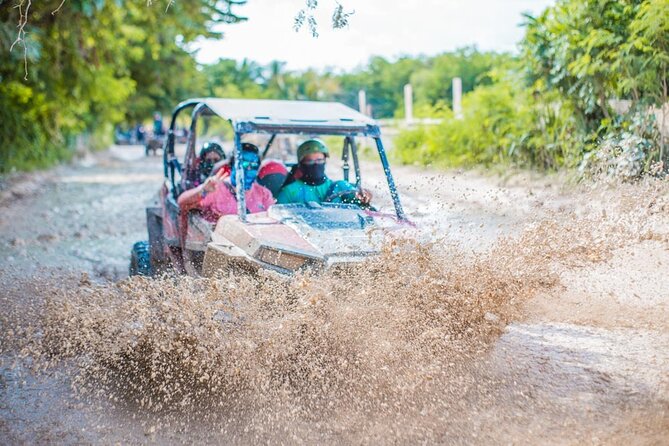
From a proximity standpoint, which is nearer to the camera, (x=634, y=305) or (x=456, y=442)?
(x=456, y=442)

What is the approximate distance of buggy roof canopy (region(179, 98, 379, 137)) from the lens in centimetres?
533

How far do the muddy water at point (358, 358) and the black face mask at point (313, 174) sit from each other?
1.58m

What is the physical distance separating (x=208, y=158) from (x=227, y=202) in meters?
1.33

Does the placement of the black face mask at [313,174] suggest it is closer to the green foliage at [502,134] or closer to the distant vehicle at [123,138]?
the green foliage at [502,134]

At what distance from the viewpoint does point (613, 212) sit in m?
6.43

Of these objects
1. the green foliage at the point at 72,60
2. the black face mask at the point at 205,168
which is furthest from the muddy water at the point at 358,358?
the green foliage at the point at 72,60

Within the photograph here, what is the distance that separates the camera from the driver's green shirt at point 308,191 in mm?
6027

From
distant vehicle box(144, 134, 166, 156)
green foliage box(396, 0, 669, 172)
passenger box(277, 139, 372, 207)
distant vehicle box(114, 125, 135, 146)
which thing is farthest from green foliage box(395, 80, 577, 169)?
distant vehicle box(114, 125, 135, 146)

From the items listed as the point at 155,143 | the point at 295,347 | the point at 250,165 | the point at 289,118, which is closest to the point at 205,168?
the point at 250,165

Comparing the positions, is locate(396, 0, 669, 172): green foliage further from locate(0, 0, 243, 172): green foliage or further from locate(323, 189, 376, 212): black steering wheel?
locate(0, 0, 243, 172): green foliage

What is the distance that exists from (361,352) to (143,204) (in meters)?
11.2

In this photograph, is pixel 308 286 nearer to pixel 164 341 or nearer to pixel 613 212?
pixel 164 341

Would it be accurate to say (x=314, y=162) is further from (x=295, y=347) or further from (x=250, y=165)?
(x=295, y=347)

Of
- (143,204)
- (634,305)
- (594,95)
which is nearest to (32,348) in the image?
(634,305)
